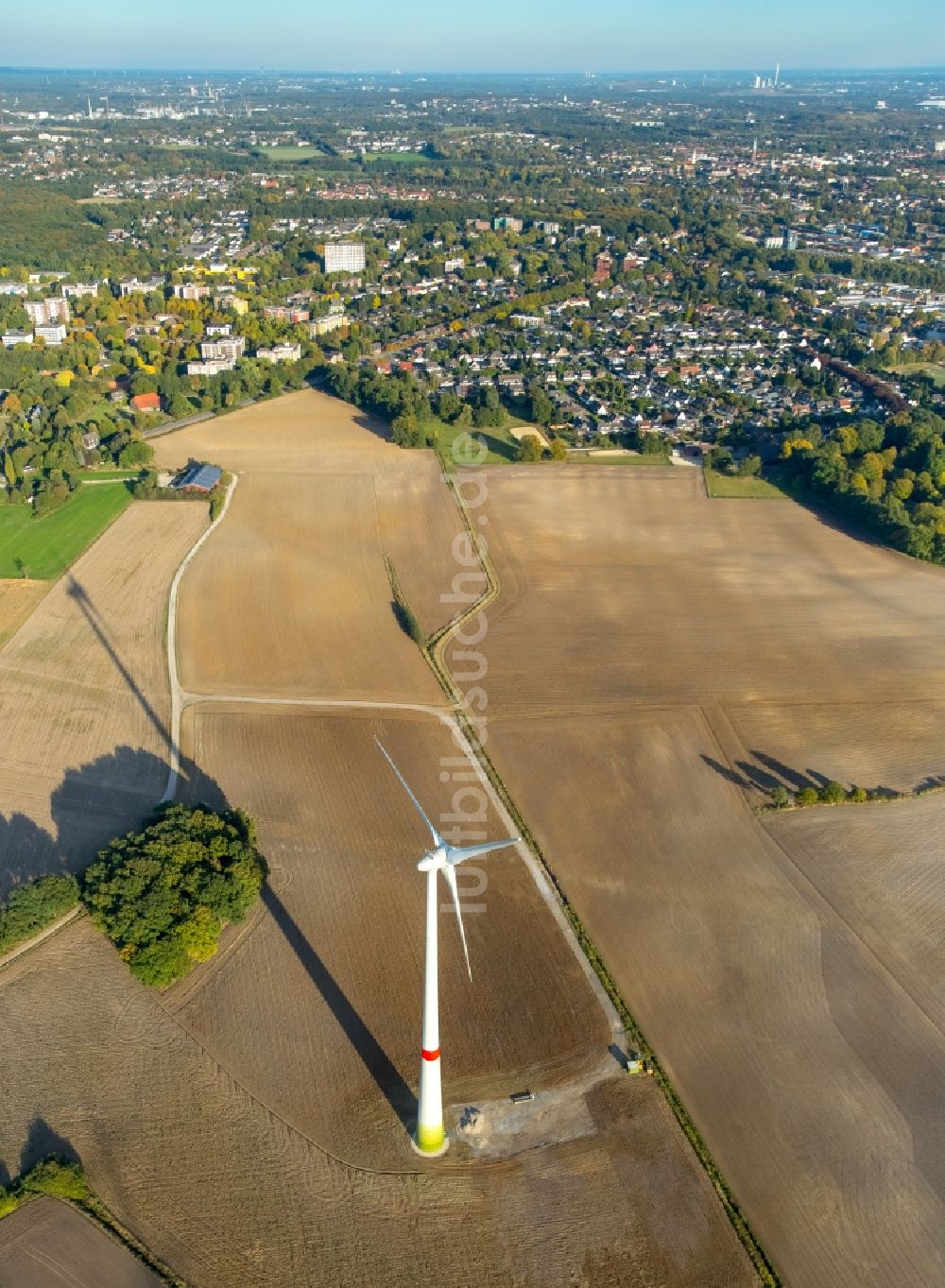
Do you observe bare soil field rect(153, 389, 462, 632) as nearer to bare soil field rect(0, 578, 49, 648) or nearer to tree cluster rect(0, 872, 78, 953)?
bare soil field rect(0, 578, 49, 648)

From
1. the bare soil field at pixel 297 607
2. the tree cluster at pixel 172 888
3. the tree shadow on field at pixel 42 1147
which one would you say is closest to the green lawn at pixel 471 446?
the bare soil field at pixel 297 607

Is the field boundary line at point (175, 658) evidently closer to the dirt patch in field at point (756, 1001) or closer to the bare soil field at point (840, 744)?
the dirt patch in field at point (756, 1001)

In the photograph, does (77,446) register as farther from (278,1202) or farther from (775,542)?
(278,1202)

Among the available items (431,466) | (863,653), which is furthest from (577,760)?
(431,466)

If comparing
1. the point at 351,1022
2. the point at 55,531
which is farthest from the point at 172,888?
the point at 55,531

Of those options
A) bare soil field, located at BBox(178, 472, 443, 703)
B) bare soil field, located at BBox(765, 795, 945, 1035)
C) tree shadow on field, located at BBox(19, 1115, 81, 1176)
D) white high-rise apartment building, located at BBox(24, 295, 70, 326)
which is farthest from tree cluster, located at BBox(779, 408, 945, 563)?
white high-rise apartment building, located at BBox(24, 295, 70, 326)

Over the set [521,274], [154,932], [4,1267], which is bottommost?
[4,1267]

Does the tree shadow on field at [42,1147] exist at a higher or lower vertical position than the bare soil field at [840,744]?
lower
